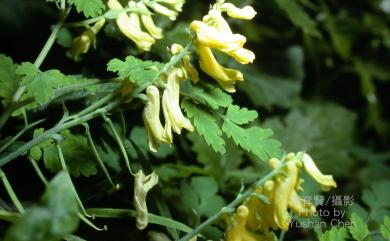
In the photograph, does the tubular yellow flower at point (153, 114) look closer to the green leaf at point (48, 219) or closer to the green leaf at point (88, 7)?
the green leaf at point (88, 7)

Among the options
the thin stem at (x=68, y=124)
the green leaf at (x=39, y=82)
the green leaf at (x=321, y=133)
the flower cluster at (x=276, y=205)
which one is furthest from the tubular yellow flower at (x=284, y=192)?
the green leaf at (x=321, y=133)

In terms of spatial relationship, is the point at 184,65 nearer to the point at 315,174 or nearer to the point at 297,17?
the point at 315,174

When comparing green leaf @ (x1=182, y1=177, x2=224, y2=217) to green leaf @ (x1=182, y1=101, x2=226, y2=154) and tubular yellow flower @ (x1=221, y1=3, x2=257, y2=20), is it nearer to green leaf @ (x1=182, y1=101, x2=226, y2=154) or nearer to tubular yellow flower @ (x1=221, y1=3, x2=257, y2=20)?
green leaf @ (x1=182, y1=101, x2=226, y2=154)

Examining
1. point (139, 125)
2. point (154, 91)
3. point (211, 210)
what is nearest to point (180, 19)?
point (139, 125)

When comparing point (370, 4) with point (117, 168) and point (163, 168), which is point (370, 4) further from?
point (117, 168)

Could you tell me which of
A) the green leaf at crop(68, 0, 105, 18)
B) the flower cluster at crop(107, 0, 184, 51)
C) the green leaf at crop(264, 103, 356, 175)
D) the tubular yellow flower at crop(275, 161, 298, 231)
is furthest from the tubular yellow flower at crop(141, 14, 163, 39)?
the green leaf at crop(264, 103, 356, 175)

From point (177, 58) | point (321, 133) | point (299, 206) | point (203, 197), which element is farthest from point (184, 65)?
point (321, 133)
